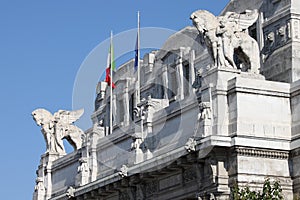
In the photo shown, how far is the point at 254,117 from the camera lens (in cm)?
4125

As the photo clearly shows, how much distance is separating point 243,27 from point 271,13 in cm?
378

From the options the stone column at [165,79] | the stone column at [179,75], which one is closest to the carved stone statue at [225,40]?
the stone column at [179,75]

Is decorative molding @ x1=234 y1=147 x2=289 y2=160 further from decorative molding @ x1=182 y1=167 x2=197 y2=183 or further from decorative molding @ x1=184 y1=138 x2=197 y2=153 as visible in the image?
decorative molding @ x1=182 y1=167 x2=197 y2=183

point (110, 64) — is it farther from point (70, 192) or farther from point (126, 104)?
point (70, 192)

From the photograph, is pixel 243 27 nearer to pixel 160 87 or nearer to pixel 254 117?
pixel 254 117

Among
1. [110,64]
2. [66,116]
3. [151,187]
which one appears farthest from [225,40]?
[66,116]

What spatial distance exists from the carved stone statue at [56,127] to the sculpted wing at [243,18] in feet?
64.5

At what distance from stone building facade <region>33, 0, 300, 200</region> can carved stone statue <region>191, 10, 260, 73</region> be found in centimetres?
91

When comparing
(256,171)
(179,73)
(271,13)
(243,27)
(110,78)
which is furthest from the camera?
(110,78)

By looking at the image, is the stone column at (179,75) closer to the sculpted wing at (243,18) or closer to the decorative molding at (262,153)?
the sculpted wing at (243,18)

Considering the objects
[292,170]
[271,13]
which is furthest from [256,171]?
[271,13]

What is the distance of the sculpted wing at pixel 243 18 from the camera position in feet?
144

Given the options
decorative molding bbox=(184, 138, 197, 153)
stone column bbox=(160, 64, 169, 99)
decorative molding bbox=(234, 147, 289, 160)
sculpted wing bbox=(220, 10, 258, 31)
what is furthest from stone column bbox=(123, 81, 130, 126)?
decorative molding bbox=(234, 147, 289, 160)

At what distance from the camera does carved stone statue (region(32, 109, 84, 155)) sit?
6381cm
